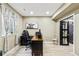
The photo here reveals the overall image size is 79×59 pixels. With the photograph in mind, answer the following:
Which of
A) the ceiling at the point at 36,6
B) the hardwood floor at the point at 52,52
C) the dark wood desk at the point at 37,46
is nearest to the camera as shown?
the dark wood desk at the point at 37,46

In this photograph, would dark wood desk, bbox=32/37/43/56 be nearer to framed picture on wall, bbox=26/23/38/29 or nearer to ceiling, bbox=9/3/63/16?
ceiling, bbox=9/3/63/16

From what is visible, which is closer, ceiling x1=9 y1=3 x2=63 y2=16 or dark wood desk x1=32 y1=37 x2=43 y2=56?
dark wood desk x1=32 y1=37 x2=43 y2=56

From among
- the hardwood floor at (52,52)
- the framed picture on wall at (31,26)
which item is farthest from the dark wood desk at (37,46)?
the framed picture on wall at (31,26)

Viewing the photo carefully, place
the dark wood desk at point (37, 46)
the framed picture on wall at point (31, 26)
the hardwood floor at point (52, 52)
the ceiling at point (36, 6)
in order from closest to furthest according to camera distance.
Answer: the dark wood desk at point (37, 46), the ceiling at point (36, 6), the hardwood floor at point (52, 52), the framed picture on wall at point (31, 26)

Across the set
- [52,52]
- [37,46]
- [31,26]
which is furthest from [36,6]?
[31,26]

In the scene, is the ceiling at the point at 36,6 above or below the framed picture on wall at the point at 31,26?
above

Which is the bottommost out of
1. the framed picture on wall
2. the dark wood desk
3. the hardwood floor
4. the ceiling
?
the hardwood floor

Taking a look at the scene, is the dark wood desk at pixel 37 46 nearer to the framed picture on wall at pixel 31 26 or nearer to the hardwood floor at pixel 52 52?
the hardwood floor at pixel 52 52

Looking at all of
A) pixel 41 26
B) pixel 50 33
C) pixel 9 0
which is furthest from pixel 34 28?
pixel 9 0

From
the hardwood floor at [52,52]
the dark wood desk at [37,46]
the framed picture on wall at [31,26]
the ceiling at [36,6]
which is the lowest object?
the hardwood floor at [52,52]

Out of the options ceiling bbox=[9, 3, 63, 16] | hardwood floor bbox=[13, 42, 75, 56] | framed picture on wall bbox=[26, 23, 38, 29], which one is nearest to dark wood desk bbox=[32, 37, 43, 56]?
hardwood floor bbox=[13, 42, 75, 56]

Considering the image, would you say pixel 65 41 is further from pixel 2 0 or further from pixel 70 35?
pixel 2 0

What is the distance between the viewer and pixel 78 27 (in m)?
6.06

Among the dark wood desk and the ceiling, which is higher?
the ceiling
